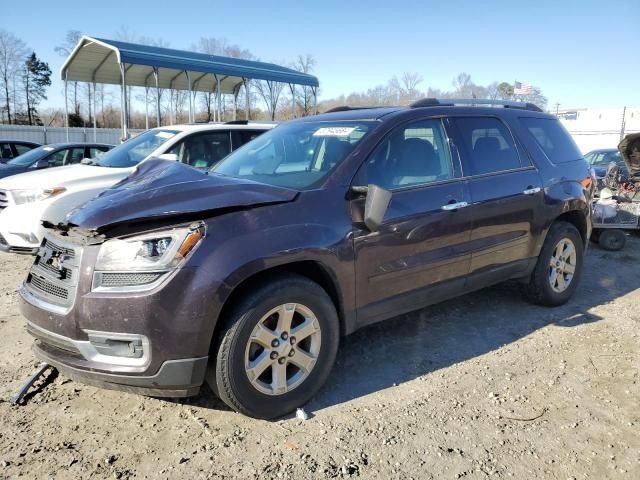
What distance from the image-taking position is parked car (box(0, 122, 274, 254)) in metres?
5.92

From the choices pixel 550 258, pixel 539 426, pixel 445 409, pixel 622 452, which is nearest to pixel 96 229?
pixel 445 409

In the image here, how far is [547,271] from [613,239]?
12.5 ft

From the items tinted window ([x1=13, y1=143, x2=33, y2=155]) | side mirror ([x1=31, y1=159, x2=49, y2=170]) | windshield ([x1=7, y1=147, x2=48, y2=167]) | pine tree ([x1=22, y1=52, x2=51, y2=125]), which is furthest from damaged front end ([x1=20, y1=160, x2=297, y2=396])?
pine tree ([x1=22, y1=52, x2=51, y2=125])

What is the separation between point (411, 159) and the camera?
12.0ft

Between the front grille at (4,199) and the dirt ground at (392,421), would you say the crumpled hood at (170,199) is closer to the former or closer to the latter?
the dirt ground at (392,421)

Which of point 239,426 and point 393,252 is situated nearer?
point 239,426

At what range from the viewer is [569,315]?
15.5ft

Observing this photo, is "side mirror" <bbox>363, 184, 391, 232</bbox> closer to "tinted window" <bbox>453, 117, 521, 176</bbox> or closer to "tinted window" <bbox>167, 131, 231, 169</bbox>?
"tinted window" <bbox>453, 117, 521, 176</bbox>

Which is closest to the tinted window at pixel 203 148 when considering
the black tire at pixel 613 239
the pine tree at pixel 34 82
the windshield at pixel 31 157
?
the windshield at pixel 31 157

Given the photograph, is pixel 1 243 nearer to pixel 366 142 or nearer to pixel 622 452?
pixel 366 142

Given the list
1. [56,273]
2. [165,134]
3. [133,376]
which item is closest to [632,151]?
[165,134]

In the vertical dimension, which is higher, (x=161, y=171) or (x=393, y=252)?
(x=161, y=171)

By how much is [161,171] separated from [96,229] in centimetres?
96

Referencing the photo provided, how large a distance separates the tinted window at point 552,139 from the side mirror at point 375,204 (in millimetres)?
2407
